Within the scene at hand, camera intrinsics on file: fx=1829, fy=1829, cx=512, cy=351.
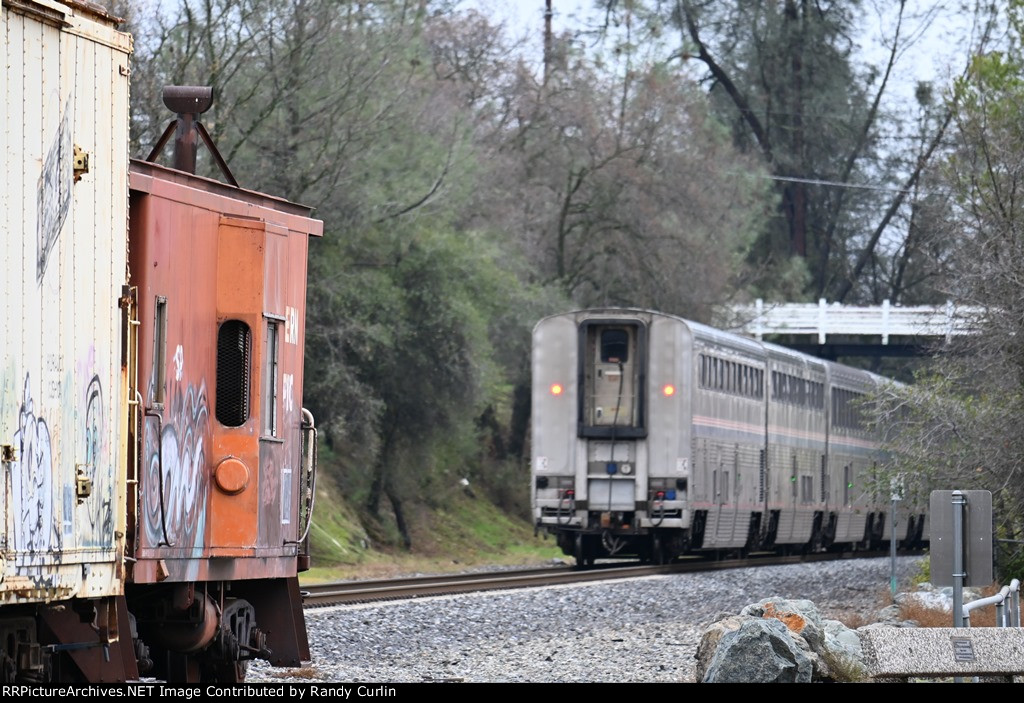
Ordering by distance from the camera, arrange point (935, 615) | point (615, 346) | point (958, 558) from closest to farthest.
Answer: point (958, 558)
point (935, 615)
point (615, 346)

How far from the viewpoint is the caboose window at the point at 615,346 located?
29.0 m

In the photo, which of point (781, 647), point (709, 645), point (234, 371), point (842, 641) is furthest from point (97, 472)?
point (842, 641)

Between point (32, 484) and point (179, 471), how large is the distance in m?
1.72

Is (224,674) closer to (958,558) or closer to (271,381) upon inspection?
(271,381)

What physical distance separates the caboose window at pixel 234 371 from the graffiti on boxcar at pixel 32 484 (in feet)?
7.04

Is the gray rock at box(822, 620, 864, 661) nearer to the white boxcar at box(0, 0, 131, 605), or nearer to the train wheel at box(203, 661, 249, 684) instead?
the train wheel at box(203, 661, 249, 684)

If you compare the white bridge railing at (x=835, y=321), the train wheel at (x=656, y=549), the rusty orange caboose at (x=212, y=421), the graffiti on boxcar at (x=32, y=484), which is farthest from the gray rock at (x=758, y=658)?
the white bridge railing at (x=835, y=321)

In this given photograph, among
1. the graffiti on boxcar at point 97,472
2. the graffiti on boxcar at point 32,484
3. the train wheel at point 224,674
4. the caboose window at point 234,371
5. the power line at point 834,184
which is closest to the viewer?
the graffiti on boxcar at point 32,484

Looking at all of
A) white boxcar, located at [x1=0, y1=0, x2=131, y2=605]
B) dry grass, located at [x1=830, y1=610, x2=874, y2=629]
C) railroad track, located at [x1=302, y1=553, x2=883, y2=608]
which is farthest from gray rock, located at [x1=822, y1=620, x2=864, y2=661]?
white boxcar, located at [x1=0, y1=0, x2=131, y2=605]

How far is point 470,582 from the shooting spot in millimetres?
23750

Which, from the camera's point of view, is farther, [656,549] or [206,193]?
[656,549]

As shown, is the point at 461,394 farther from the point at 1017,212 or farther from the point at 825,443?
the point at 1017,212

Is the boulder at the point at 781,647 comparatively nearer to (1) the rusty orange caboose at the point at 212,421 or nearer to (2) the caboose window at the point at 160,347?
(1) the rusty orange caboose at the point at 212,421

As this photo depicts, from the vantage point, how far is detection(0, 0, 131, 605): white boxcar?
7.46 meters
